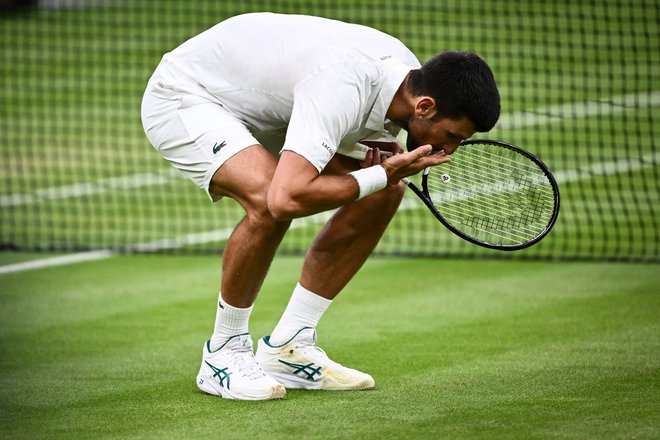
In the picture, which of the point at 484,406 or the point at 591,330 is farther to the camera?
the point at 591,330

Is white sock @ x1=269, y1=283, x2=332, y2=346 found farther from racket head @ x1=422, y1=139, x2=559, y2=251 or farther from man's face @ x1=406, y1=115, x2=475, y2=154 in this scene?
man's face @ x1=406, y1=115, x2=475, y2=154

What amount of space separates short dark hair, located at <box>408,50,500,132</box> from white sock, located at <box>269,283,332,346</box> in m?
0.99

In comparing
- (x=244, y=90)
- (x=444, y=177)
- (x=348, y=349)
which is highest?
(x=244, y=90)

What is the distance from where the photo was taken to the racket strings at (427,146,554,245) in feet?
15.5

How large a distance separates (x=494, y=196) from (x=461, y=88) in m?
0.82

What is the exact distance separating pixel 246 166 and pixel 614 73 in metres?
11.8

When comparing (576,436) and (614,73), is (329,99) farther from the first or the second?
(614,73)

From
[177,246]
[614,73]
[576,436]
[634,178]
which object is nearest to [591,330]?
[576,436]

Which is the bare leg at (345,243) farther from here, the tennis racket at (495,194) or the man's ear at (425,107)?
the man's ear at (425,107)

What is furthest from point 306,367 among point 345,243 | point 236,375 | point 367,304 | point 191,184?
point 191,184

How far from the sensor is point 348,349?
543 cm

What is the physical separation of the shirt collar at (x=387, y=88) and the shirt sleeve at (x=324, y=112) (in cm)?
13

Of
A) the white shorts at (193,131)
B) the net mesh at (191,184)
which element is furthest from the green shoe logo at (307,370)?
the net mesh at (191,184)

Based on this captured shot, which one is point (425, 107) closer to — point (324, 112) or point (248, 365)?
point (324, 112)
